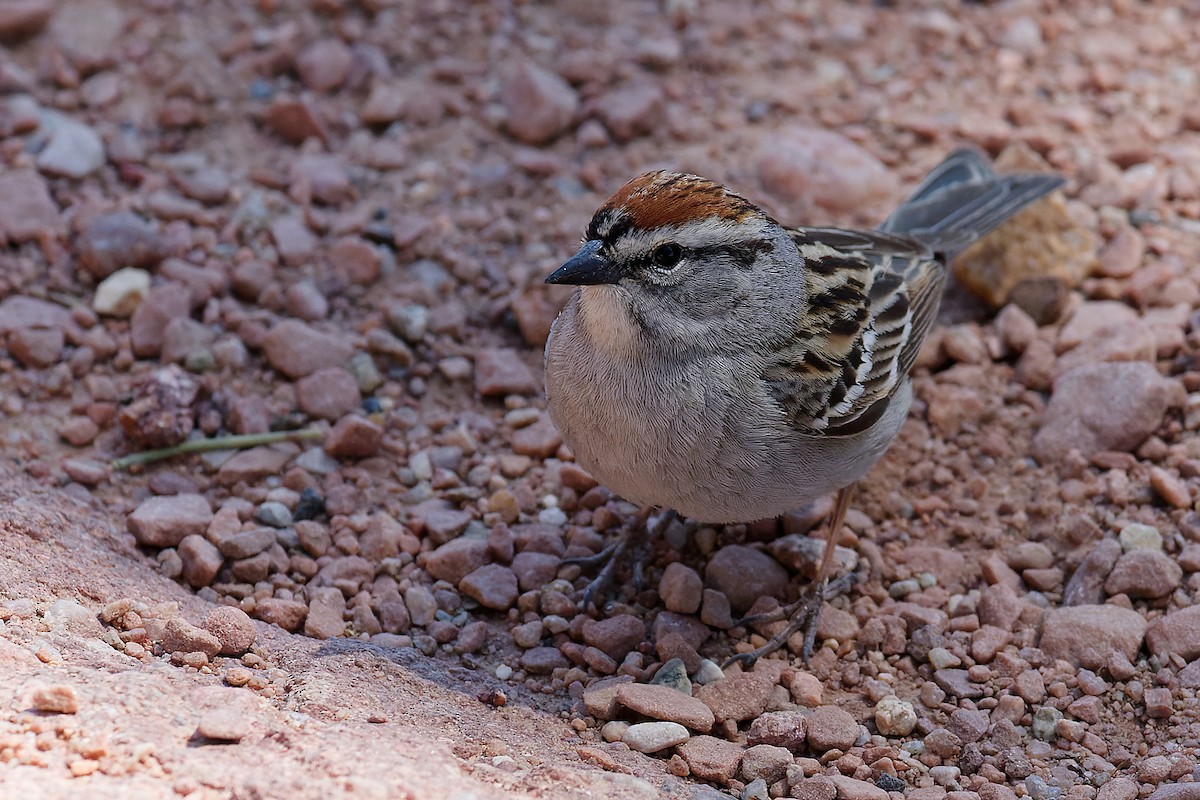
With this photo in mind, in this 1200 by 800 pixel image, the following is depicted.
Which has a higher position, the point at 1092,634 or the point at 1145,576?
the point at 1145,576

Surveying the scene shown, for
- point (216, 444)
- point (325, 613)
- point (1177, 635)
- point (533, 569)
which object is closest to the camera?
point (1177, 635)

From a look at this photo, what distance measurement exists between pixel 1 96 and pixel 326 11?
6.14 feet

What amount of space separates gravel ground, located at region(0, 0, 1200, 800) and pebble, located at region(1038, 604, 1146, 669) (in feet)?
0.06

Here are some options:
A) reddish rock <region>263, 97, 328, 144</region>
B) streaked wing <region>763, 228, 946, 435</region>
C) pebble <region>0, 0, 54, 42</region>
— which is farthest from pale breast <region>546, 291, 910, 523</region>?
pebble <region>0, 0, 54, 42</region>

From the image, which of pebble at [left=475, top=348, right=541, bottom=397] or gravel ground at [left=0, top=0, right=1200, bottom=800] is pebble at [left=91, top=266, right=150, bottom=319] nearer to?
gravel ground at [left=0, top=0, right=1200, bottom=800]

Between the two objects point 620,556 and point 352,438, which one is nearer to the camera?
point 620,556

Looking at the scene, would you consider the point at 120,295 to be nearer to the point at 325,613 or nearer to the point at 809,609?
the point at 325,613

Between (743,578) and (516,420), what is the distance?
1.32 meters

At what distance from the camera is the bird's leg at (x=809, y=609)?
189 inches

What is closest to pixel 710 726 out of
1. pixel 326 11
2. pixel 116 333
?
pixel 116 333

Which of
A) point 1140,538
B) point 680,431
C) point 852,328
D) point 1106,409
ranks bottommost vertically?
point 1140,538

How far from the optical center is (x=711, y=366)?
14.5 feet

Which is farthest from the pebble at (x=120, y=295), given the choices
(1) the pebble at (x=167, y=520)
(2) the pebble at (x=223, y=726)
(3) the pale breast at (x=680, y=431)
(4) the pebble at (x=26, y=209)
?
(2) the pebble at (x=223, y=726)

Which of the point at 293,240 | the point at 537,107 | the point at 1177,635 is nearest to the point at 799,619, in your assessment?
the point at 1177,635
